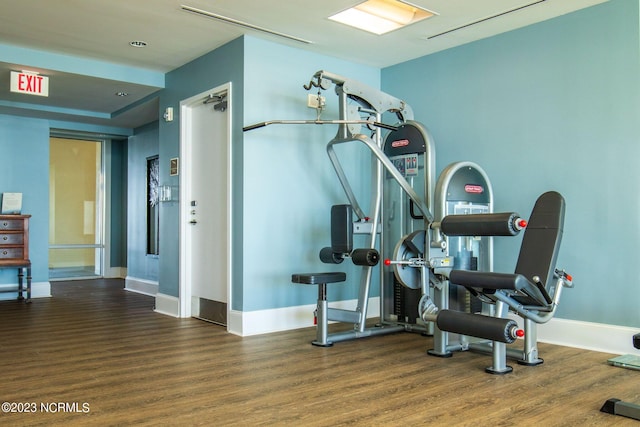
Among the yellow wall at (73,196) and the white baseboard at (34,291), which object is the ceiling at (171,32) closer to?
the white baseboard at (34,291)

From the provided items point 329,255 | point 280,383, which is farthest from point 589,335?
point 280,383

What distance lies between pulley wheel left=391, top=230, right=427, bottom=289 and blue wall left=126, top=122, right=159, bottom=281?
15.1ft

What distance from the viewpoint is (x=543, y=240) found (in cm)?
334

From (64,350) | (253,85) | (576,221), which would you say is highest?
(253,85)

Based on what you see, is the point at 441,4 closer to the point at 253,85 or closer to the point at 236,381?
the point at 253,85

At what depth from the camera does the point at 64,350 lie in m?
4.07

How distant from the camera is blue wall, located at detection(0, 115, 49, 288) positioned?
7.18 meters

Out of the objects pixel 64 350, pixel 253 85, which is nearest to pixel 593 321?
pixel 253 85

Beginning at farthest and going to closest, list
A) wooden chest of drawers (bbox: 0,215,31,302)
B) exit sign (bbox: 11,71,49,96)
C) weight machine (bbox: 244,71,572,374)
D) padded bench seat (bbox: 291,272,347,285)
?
wooden chest of drawers (bbox: 0,215,31,302) → exit sign (bbox: 11,71,49,96) → padded bench seat (bbox: 291,272,347,285) → weight machine (bbox: 244,71,572,374)

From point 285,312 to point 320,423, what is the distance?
7.87 ft

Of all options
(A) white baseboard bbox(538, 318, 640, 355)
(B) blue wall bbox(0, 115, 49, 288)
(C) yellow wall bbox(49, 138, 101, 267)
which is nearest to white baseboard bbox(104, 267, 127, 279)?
(C) yellow wall bbox(49, 138, 101, 267)

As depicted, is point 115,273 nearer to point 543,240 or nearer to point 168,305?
point 168,305

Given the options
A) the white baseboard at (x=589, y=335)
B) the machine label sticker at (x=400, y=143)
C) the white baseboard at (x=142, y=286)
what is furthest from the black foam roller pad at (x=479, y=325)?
the white baseboard at (x=142, y=286)

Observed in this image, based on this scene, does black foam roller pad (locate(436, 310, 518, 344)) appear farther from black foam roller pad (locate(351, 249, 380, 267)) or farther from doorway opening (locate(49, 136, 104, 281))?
doorway opening (locate(49, 136, 104, 281))
